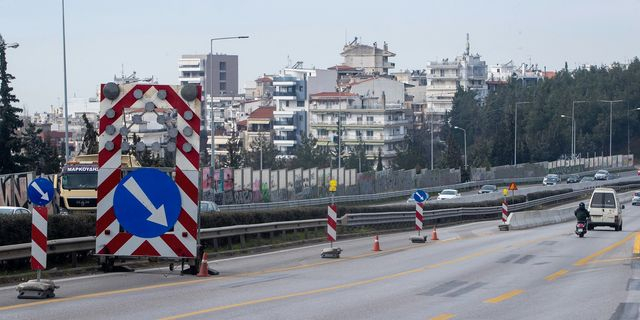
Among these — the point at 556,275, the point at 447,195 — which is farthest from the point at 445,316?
the point at 447,195

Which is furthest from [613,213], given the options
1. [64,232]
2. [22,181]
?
[64,232]

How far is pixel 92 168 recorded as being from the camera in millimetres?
36625

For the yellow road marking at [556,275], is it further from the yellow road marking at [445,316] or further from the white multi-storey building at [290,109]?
the white multi-storey building at [290,109]

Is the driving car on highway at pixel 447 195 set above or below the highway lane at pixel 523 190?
above

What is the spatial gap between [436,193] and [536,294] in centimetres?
7708

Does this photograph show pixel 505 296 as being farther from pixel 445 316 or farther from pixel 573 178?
pixel 573 178

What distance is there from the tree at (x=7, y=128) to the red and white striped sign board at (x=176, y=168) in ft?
124

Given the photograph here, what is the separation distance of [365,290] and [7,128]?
135ft

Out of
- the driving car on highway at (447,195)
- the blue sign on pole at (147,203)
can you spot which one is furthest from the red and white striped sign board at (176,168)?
the driving car on highway at (447,195)

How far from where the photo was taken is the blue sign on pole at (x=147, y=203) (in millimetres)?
19812

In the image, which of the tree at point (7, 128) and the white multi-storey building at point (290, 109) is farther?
the white multi-storey building at point (290, 109)

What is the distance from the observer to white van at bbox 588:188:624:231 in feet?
171

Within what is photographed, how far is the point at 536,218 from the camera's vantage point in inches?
2425

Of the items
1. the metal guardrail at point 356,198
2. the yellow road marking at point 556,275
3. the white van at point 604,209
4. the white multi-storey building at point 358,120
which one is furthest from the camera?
the white multi-storey building at point 358,120
